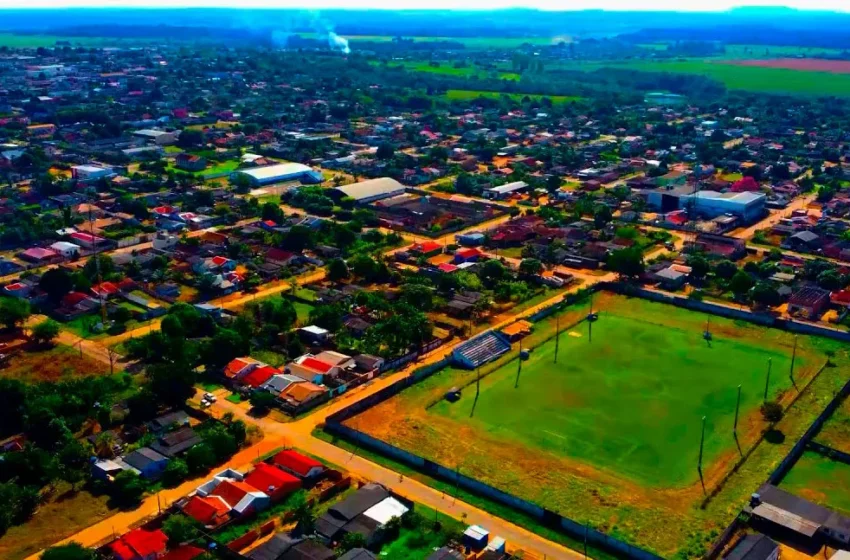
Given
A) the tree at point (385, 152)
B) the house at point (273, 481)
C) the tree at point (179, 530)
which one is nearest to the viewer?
the tree at point (179, 530)

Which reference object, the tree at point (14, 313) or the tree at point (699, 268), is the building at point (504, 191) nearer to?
the tree at point (699, 268)

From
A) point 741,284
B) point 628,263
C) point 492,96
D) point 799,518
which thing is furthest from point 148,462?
point 492,96

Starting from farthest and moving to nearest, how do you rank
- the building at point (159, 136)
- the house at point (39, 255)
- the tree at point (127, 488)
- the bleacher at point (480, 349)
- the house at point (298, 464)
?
the building at point (159, 136)
the house at point (39, 255)
the bleacher at point (480, 349)
the house at point (298, 464)
the tree at point (127, 488)

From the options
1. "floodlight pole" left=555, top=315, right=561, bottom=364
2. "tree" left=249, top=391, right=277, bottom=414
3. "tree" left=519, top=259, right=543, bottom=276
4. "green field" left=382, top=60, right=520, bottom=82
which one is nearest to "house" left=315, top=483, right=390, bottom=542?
"tree" left=249, top=391, right=277, bottom=414

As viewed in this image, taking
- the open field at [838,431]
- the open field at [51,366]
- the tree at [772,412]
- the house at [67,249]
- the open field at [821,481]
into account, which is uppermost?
the tree at [772,412]

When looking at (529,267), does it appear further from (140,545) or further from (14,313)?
(140,545)

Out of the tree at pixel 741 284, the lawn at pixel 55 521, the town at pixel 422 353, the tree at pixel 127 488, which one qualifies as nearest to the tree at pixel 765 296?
the town at pixel 422 353

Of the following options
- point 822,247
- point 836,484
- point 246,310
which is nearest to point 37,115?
point 246,310
